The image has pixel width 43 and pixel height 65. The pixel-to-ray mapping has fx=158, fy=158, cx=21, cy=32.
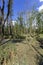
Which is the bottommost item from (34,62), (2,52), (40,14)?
(34,62)

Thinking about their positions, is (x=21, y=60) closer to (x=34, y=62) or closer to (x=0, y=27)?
(x=34, y=62)

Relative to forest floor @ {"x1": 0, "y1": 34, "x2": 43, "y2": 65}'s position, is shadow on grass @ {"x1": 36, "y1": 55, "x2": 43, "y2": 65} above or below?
below

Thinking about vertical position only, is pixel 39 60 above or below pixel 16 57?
below

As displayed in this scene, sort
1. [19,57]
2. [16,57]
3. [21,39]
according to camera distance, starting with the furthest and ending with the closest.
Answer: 1. [21,39]
2. [19,57]
3. [16,57]

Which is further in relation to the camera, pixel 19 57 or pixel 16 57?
pixel 19 57

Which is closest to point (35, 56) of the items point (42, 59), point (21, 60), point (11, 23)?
point (42, 59)

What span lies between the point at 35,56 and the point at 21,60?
96cm

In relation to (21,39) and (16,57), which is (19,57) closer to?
(16,57)

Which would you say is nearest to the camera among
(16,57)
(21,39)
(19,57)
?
(16,57)

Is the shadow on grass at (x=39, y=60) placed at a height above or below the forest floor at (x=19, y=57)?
below

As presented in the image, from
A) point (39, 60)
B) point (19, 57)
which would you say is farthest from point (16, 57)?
point (39, 60)

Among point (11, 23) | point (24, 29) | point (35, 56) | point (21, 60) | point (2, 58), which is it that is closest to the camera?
point (2, 58)

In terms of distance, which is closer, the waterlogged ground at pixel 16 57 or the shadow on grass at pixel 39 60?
the waterlogged ground at pixel 16 57

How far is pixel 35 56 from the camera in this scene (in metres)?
7.52
